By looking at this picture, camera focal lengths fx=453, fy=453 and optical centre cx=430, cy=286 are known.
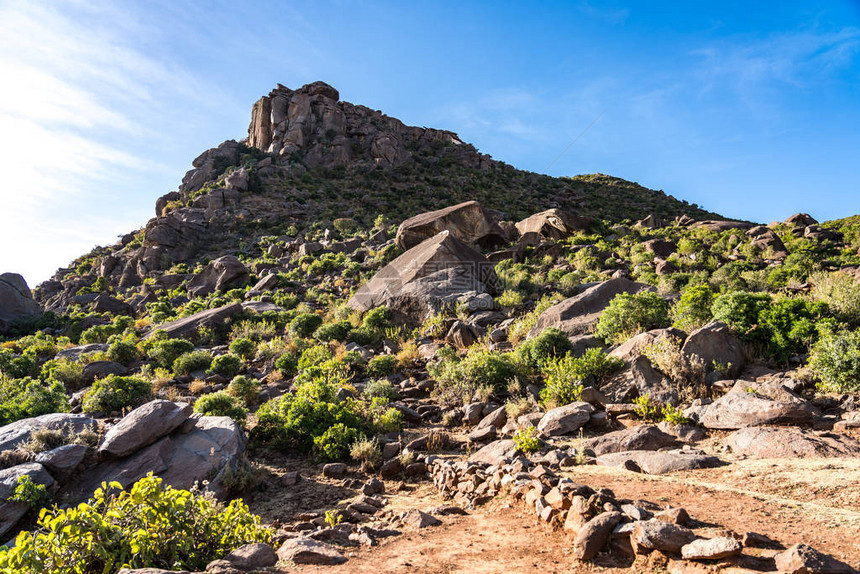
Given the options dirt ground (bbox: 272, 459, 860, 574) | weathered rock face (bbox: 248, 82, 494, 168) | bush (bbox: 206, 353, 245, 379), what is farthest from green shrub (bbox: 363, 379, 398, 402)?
weathered rock face (bbox: 248, 82, 494, 168)

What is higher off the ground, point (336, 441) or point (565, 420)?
point (565, 420)

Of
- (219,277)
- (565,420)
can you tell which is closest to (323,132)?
(219,277)

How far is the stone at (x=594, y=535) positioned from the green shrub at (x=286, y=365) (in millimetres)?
10632

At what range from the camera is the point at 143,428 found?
23.0 feet

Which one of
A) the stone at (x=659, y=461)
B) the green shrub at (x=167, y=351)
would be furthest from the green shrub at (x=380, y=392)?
the green shrub at (x=167, y=351)

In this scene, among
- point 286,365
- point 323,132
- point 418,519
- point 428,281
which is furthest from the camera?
point 323,132

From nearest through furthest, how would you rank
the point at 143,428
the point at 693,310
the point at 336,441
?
the point at 143,428
the point at 336,441
the point at 693,310

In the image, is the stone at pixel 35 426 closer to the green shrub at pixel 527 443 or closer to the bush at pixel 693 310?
the green shrub at pixel 527 443

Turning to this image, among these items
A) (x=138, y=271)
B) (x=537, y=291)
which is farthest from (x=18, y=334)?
(x=537, y=291)

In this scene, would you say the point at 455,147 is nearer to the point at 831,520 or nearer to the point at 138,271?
the point at 138,271

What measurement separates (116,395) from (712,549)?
37.3 ft

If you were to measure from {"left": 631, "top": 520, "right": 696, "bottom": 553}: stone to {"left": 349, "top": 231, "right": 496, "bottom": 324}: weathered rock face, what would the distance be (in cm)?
1235

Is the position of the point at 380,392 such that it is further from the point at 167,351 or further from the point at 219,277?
the point at 219,277

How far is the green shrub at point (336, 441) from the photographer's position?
7.97 metres
